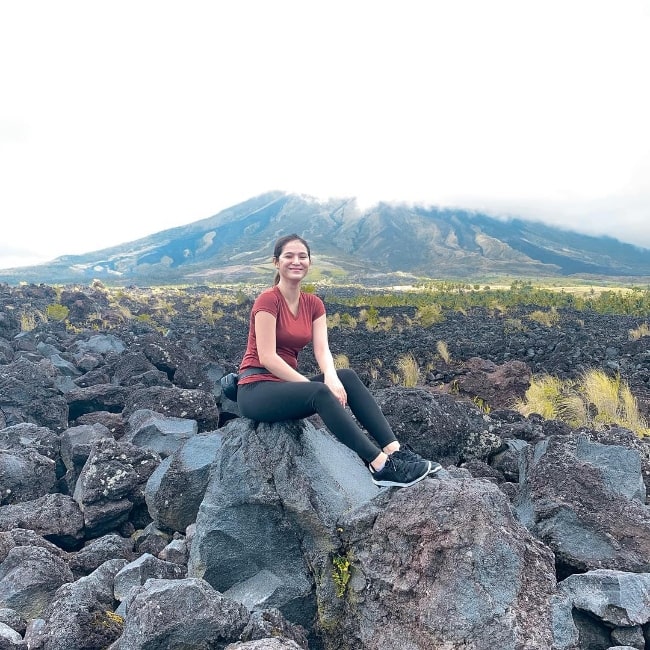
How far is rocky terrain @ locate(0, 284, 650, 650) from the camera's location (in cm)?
282

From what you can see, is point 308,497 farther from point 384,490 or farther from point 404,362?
point 404,362

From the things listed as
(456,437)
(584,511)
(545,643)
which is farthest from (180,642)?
(456,437)

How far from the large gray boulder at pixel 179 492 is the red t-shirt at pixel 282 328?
0.87 metres

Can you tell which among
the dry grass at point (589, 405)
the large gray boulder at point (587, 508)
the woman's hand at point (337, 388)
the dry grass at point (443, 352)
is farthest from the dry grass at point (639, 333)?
the woman's hand at point (337, 388)

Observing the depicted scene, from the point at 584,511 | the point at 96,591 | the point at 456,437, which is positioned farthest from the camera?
the point at 456,437

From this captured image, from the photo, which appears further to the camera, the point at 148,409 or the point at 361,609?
the point at 148,409

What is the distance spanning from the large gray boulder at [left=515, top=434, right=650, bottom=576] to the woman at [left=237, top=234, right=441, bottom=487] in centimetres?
108

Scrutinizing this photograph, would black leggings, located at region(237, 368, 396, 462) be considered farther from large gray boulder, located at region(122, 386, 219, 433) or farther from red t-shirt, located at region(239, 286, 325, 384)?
large gray boulder, located at region(122, 386, 219, 433)

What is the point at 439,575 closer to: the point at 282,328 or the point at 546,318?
the point at 282,328

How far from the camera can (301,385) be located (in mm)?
3898

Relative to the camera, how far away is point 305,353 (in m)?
13.8

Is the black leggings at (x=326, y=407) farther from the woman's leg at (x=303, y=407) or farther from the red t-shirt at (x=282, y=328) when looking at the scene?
the red t-shirt at (x=282, y=328)

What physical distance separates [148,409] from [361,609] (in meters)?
4.63

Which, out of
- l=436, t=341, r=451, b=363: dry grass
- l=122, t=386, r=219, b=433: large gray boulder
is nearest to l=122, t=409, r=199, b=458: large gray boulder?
l=122, t=386, r=219, b=433: large gray boulder
